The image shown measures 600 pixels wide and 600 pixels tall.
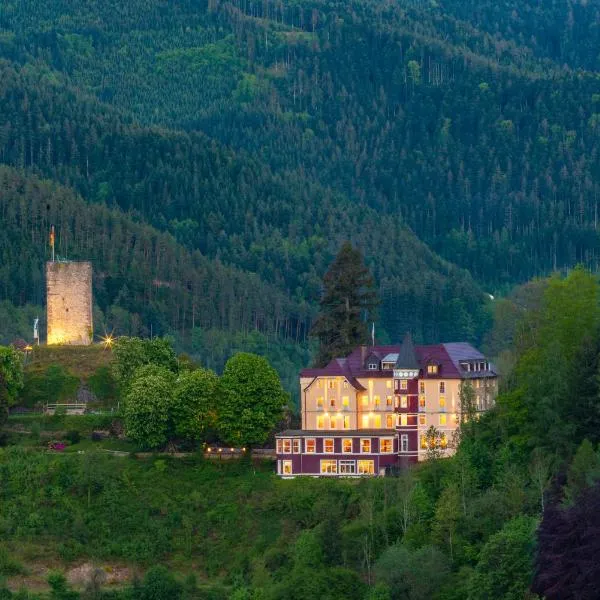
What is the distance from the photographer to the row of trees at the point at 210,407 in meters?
127

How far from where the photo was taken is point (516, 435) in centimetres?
11612

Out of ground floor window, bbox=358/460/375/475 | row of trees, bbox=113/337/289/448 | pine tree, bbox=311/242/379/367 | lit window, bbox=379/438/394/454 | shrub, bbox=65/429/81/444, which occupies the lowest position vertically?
ground floor window, bbox=358/460/375/475

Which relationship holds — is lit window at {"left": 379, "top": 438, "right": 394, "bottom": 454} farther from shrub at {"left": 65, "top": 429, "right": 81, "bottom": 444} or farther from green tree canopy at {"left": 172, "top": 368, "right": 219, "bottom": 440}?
shrub at {"left": 65, "top": 429, "right": 81, "bottom": 444}

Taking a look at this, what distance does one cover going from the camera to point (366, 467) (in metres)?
123

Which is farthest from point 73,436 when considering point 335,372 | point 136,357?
point 335,372

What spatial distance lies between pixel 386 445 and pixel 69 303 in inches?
1341

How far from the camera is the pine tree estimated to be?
134750mm

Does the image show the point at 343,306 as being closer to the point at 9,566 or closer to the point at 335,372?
the point at 335,372

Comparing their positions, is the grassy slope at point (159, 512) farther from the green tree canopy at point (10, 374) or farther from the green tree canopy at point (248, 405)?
the green tree canopy at point (10, 374)

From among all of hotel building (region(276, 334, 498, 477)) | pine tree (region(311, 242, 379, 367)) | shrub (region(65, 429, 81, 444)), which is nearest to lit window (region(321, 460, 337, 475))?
hotel building (region(276, 334, 498, 477))

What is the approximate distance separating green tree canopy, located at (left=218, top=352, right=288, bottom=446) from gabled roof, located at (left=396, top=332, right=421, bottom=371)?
7791mm

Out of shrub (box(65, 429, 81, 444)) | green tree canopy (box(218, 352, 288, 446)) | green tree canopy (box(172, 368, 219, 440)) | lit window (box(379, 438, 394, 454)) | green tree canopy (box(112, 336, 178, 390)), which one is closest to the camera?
lit window (box(379, 438, 394, 454))

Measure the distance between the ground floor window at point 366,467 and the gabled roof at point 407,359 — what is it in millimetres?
5258

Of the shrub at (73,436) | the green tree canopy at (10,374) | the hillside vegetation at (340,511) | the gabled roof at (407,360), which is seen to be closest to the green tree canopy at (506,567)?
the hillside vegetation at (340,511)
